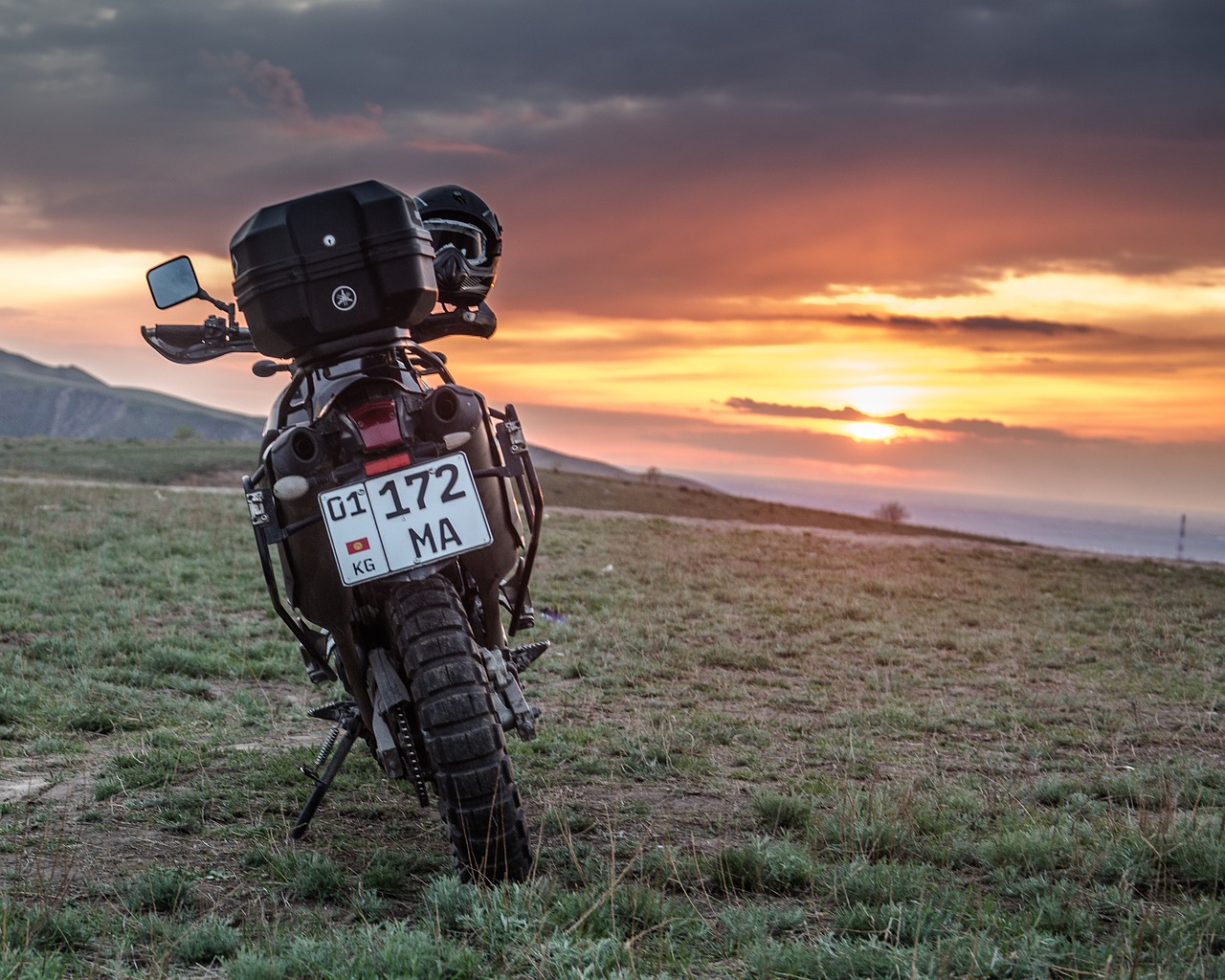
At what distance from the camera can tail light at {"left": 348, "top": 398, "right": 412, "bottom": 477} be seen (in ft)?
14.6

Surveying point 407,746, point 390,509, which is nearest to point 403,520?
point 390,509

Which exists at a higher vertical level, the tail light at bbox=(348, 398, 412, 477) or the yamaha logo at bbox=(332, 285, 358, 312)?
the yamaha logo at bbox=(332, 285, 358, 312)

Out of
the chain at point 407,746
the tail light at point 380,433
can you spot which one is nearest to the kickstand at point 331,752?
the chain at point 407,746

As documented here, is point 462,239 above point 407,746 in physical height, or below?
above

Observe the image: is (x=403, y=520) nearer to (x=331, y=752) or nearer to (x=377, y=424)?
(x=377, y=424)

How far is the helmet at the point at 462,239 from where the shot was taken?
5.58 m

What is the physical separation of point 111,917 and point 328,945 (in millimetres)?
940

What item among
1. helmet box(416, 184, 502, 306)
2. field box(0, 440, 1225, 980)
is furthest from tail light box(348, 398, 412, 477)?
field box(0, 440, 1225, 980)

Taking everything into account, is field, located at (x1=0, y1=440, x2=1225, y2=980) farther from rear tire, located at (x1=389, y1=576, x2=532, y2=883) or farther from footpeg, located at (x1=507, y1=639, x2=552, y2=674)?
footpeg, located at (x1=507, y1=639, x2=552, y2=674)

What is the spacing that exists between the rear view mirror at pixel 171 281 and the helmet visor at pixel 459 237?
1.20 metres

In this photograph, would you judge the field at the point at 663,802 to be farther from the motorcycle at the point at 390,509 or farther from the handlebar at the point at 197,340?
the handlebar at the point at 197,340

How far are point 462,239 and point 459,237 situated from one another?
0.02 meters

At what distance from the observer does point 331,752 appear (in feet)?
18.2

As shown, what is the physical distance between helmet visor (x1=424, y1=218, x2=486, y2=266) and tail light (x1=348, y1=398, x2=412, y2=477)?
142 centimetres
